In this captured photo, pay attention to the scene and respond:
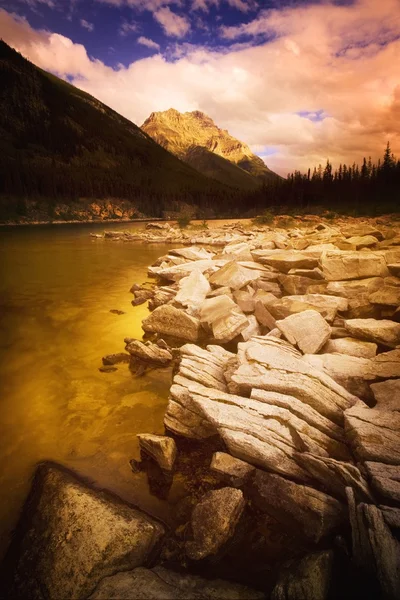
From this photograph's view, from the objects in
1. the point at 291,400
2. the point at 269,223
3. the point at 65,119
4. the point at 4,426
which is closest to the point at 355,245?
the point at 291,400

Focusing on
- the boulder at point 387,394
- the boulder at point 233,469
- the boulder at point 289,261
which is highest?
the boulder at point 289,261

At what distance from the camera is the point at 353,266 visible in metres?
10.4

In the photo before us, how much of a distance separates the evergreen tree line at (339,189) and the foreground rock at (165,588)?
2655 inches

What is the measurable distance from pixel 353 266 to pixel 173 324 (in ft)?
23.1

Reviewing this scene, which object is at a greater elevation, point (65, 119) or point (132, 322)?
point (65, 119)

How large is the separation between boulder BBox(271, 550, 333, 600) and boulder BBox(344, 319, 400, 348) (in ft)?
17.6

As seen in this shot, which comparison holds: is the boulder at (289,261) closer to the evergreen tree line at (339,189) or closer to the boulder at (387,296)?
the boulder at (387,296)

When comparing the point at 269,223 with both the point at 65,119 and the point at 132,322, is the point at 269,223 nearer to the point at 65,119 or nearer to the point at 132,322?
the point at 132,322

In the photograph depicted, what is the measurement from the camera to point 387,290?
8.71m

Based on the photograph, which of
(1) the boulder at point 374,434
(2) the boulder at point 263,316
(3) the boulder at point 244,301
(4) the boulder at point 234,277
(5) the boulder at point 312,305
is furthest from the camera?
(4) the boulder at point 234,277

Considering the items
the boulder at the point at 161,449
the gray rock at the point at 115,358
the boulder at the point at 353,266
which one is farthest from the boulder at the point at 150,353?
the boulder at the point at 353,266

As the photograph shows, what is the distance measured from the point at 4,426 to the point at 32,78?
870 feet

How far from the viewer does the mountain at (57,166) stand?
87.9m

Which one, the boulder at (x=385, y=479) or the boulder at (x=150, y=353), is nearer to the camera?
the boulder at (x=385, y=479)
